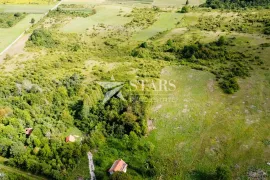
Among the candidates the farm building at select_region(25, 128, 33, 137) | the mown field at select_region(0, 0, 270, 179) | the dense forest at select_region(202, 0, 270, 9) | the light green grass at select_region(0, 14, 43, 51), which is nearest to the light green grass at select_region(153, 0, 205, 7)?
the dense forest at select_region(202, 0, 270, 9)

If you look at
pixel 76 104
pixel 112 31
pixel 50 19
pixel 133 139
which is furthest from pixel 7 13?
pixel 133 139

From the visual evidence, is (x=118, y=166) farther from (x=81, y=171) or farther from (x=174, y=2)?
(x=174, y=2)

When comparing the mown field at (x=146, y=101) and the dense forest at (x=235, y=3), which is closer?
the mown field at (x=146, y=101)

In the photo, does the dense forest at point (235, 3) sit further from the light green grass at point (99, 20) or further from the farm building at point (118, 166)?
the farm building at point (118, 166)

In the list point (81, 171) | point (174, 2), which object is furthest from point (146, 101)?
point (174, 2)

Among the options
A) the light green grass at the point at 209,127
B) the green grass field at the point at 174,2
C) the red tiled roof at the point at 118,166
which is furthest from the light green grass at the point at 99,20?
the red tiled roof at the point at 118,166
